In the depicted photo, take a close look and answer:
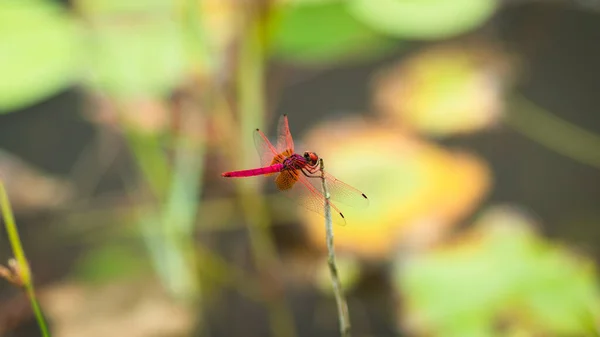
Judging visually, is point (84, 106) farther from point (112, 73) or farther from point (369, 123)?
point (369, 123)

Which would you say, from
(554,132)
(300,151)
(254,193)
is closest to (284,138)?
(254,193)

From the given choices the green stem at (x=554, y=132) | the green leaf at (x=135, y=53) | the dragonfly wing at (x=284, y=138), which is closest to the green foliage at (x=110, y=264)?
the green leaf at (x=135, y=53)

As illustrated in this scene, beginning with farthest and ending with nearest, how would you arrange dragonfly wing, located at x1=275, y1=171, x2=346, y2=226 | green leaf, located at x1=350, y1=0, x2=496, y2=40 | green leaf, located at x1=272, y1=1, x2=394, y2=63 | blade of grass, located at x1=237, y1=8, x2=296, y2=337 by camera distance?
green leaf, located at x1=272, y1=1, x2=394, y2=63 < green leaf, located at x1=350, y1=0, x2=496, y2=40 < blade of grass, located at x1=237, y1=8, x2=296, y2=337 < dragonfly wing, located at x1=275, y1=171, x2=346, y2=226

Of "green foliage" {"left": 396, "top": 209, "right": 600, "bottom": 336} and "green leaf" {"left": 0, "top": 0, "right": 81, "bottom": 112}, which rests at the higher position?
"green leaf" {"left": 0, "top": 0, "right": 81, "bottom": 112}

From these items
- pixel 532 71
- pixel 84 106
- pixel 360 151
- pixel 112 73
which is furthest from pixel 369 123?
pixel 84 106

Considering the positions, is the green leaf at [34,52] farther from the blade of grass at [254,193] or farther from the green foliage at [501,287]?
the green foliage at [501,287]

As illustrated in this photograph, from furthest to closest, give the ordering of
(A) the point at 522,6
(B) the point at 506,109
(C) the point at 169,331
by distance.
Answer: (A) the point at 522,6
(B) the point at 506,109
(C) the point at 169,331

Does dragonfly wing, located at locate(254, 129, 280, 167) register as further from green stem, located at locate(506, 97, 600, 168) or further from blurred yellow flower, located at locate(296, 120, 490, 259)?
green stem, located at locate(506, 97, 600, 168)

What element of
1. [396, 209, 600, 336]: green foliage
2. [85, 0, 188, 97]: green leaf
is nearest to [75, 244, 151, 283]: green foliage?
[85, 0, 188, 97]: green leaf
